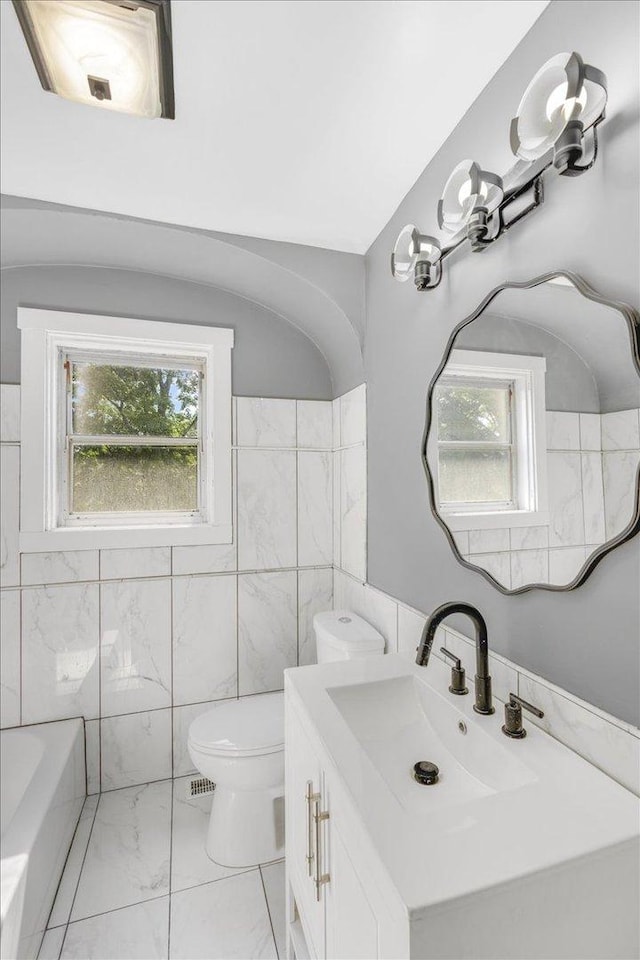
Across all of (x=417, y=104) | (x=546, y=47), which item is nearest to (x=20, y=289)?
(x=417, y=104)

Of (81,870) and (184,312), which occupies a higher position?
(184,312)

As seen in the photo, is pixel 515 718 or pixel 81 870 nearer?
pixel 515 718

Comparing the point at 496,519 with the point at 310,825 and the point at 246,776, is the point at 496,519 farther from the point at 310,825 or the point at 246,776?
the point at 246,776

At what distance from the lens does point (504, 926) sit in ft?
2.02

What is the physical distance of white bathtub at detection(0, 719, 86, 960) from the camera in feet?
3.72

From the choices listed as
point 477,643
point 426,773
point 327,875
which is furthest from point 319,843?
point 477,643

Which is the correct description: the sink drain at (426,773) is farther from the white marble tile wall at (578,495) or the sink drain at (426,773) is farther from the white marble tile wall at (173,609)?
the white marble tile wall at (173,609)

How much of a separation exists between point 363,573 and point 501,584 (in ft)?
2.85

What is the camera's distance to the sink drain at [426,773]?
0.98 m

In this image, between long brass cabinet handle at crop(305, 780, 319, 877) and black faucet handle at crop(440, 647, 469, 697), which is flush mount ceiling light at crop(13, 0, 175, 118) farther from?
long brass cabinet handle at crop(305, 780, 319, 877)

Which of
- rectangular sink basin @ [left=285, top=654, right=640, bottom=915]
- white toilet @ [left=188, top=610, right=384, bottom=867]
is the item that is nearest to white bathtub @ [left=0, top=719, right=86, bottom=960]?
white toilet @ [left=188, top=610, right=384, bottom=867]

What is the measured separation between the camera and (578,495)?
903 millimetres

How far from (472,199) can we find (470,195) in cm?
1

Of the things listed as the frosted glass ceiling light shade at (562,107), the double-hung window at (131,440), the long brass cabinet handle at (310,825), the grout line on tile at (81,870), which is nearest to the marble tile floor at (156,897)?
the grout line on tile at (81,870)
